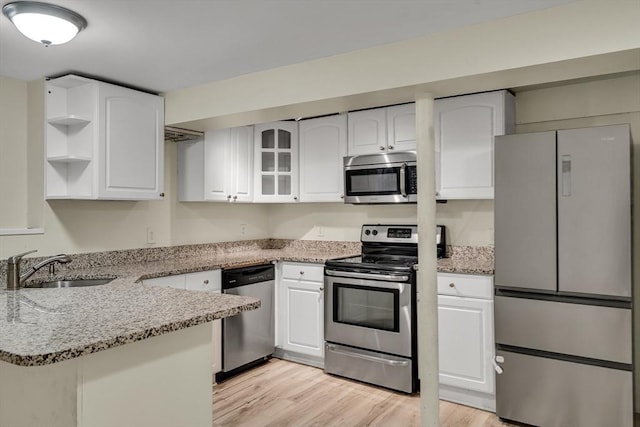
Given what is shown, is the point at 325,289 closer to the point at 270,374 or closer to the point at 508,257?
the point at 270,374

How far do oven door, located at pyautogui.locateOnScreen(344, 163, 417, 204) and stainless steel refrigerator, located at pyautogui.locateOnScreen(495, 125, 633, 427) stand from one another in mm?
740

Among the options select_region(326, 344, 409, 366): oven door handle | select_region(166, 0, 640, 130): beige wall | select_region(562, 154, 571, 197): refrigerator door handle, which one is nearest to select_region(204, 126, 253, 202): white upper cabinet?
select_region(166, 0, 640, 130): beige wall

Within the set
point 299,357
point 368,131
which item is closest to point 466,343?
point 299,357

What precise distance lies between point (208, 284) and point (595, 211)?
258 centimetres

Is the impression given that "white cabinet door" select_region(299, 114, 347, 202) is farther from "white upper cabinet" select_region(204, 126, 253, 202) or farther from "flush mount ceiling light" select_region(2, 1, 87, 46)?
"flush mount ceiling light" select_region(2, 1, 87, 46)

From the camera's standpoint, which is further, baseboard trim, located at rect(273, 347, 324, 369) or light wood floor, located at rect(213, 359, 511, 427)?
baseboard trim, located at rect(273, 347, 324, 369)

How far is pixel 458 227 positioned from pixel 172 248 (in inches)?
93.1

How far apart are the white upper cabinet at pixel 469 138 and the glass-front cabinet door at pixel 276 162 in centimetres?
141

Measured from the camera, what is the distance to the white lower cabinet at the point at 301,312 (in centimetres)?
376

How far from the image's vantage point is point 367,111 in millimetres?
3707

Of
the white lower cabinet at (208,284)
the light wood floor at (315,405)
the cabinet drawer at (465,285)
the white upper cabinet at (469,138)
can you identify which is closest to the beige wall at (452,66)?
the white upper cabinet at (469,138)

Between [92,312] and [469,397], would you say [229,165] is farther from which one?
[469,397]

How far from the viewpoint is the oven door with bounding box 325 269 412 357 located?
127 inches

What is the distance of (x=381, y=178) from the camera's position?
3555mm
